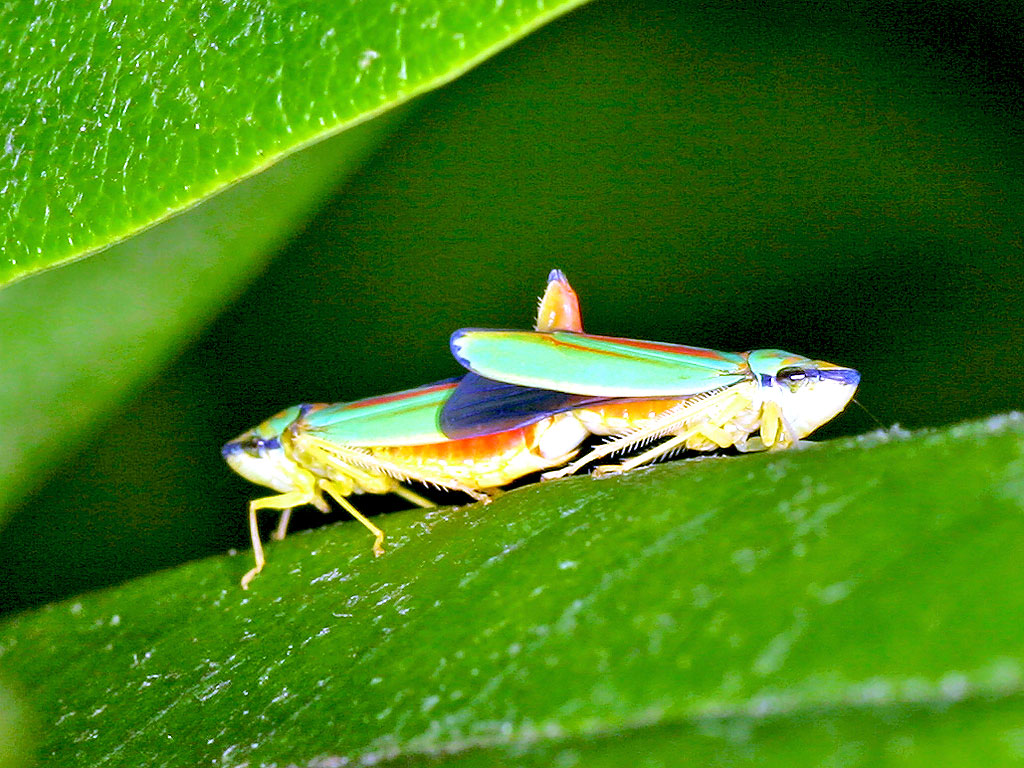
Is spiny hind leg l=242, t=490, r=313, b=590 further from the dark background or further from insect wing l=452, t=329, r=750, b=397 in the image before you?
insect wing l=452, t=329, r=750, b=397

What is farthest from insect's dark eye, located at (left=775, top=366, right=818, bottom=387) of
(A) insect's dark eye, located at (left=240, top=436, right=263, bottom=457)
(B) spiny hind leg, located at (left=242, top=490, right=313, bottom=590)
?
(A) insect's dark eye, located at (left=240, top=436, right=263, bottom=457)

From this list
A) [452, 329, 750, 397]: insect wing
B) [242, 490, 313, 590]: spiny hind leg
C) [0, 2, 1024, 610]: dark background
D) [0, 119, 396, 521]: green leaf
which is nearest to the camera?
[0, 119, 396, 521]: green leaf

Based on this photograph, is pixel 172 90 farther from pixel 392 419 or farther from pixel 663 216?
pixel 663 216

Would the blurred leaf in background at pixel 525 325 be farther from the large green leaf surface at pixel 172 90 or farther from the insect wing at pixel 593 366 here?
the insect wing at pixel 593 366

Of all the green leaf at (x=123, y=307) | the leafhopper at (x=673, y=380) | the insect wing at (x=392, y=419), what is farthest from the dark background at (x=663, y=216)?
the green leaf at (x=123, y=307)

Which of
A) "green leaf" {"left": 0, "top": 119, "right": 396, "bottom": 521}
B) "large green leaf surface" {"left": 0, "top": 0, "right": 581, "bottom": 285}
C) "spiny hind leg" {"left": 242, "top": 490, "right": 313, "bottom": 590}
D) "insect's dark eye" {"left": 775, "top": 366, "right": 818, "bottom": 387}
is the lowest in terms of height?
"spiny hind leg" {"left": 242, "top": 490, "right": 313, "bottom": 590}
